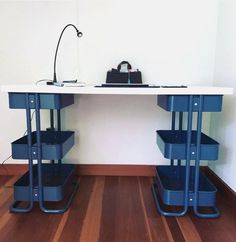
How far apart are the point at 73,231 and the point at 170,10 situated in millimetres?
1921

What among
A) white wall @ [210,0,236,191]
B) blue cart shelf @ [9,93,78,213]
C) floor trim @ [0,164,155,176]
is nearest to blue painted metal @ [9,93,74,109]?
blue cart shelf @ [9,93,78,213]

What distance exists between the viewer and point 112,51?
7.23ft

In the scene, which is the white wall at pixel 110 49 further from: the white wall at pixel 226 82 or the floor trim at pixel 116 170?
the floor trim at pixel 116 170

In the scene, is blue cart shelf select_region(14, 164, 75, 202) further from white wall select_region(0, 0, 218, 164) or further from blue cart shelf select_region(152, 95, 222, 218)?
blue cart shelf select_region(152, 95, 222, 218)

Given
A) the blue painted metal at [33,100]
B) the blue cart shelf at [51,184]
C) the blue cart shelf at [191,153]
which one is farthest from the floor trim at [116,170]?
the blue painted metal at [33,100]

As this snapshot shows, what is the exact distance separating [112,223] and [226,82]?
4.50ft

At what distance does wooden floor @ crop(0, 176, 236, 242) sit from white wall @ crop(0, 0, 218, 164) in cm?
67

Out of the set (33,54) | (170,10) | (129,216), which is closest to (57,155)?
(129,216)

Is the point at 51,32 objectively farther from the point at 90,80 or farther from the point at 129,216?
the point at 129,216

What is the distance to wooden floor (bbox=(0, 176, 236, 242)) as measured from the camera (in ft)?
4.63

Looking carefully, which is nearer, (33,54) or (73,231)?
(73,231)

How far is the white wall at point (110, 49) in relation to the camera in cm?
216

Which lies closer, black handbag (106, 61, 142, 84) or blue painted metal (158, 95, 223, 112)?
blue painted metal (158, 95, 223, 112)

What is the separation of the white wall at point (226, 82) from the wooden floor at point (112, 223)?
262 millimetres
